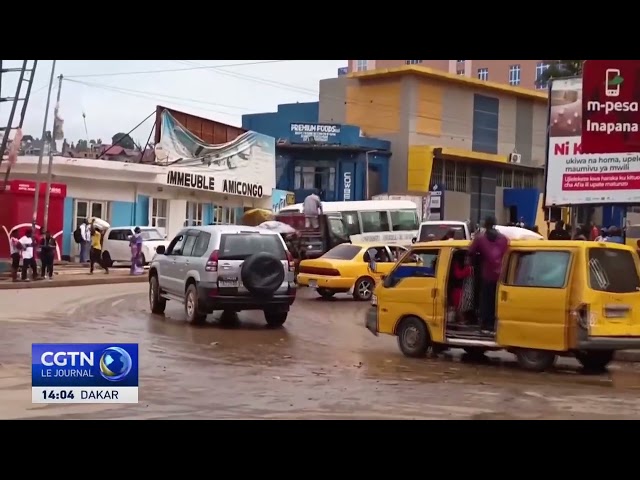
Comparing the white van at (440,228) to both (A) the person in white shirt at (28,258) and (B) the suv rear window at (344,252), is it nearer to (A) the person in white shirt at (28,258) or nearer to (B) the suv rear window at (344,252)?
(B) the suv rear window at (344,252)

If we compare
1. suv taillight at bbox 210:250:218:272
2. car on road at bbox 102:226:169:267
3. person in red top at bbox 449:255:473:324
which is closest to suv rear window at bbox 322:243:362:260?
car on road at bbox 102:226:169:267

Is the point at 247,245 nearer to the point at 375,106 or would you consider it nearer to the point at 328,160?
the point at 375,106

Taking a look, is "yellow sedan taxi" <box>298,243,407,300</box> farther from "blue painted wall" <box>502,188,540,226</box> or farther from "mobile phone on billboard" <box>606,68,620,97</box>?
"mobile phone on billboard" <box>606,68,620,97</box>

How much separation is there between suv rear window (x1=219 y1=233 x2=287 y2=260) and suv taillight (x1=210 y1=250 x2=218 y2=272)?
0.08 m

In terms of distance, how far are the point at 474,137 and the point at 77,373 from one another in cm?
1065

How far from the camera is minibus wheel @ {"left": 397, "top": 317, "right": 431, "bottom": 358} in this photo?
1184 centimetres

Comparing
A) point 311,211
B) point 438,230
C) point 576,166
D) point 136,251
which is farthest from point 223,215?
point 311,211

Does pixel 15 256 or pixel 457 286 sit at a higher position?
pixel 457 286

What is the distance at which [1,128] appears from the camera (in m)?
13.9

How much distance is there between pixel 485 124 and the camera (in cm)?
1662

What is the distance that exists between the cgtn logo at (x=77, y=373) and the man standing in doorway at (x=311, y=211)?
17608mm

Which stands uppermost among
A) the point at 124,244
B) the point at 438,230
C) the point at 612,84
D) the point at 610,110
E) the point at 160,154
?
the point at 612,84
